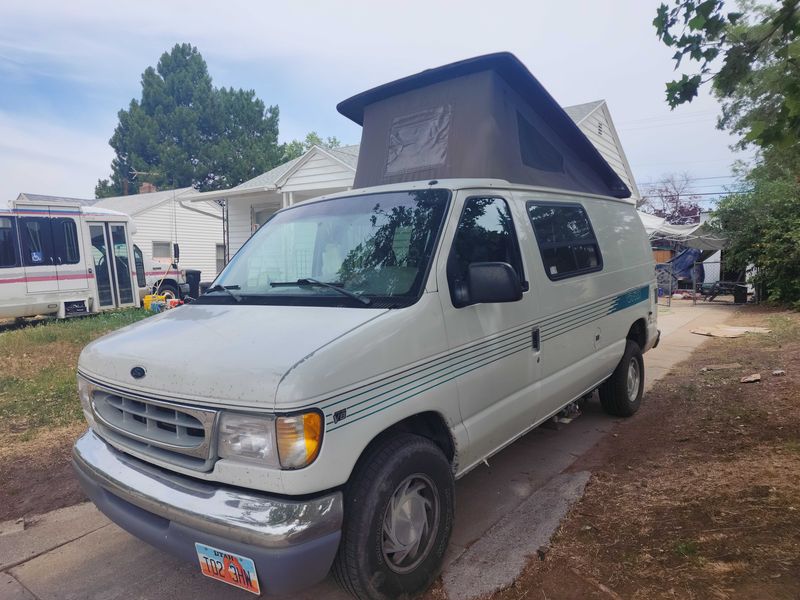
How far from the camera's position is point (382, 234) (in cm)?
311

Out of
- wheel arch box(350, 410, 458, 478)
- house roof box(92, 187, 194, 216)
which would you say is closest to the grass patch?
wheel arch box(350, 410, 458, 478)

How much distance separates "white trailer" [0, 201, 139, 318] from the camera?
1205cm

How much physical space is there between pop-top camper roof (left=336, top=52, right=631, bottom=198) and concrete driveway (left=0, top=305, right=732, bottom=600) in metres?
2.30

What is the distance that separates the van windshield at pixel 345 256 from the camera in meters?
2.82

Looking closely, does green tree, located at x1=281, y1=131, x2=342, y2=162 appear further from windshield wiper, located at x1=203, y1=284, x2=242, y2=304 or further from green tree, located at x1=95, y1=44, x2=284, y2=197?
windshield wiper, located at x1=203, y1=284, x2=242, y2=304

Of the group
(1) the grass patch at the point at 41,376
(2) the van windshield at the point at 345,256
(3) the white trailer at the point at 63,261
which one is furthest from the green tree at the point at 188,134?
(2) the van windshield at the point at 345,256

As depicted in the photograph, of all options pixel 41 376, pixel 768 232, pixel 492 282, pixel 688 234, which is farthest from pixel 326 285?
pixel 688 234

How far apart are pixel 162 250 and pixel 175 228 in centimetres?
122

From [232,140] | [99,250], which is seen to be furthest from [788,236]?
[232,140]

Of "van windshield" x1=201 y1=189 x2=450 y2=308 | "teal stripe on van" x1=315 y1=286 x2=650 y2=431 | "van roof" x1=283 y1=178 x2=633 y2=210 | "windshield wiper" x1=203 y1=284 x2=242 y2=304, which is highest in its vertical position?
"van roof" x1=283 y1=178 x2=633 y2=210

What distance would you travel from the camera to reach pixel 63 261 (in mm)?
12852

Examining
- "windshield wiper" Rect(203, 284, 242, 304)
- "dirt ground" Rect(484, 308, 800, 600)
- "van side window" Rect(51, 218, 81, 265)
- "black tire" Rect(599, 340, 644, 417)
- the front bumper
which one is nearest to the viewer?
the front bumper

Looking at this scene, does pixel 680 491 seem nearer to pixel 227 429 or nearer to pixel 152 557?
pixel 227 429

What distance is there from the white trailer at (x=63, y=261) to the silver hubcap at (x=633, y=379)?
497 inches
